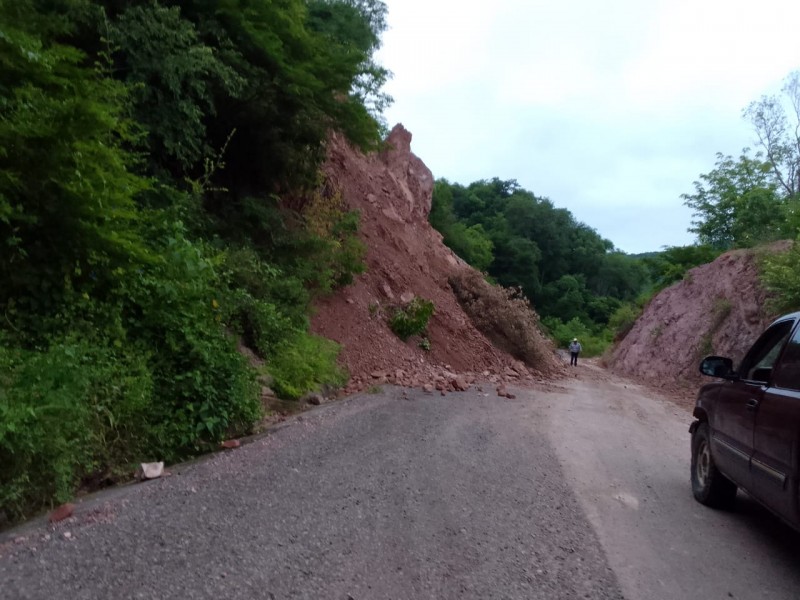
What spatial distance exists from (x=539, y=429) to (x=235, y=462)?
480 centimetres

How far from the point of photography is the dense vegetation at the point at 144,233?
6.07 metres

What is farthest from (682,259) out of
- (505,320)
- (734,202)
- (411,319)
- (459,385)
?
(459,385)

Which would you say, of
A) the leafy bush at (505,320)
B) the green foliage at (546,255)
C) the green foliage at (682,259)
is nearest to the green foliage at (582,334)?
the green foliage at (546,255)

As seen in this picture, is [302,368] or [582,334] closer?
[302,368]

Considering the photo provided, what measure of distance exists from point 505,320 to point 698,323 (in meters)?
9.49

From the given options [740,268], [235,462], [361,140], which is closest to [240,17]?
[361,140]

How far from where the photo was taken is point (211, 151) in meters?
12.2

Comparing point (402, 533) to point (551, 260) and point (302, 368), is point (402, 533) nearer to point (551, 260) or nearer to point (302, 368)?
point (302, 368)

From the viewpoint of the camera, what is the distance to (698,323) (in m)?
24.9

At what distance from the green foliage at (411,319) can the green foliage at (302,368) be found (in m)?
4.34

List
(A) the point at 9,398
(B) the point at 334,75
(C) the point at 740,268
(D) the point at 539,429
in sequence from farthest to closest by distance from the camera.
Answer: (C) the point at 740,268, (B) the point at 334,75, (D) the point at 539,429, (A) the point at 9,398

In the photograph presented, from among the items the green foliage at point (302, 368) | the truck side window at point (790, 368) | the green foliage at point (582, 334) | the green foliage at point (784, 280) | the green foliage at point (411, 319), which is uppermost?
the green foliage at point (784, 280)

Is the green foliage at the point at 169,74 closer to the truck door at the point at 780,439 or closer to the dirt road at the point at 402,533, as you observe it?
the dirt road at the point at 402,533

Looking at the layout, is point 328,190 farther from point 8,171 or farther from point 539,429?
point 8,171
